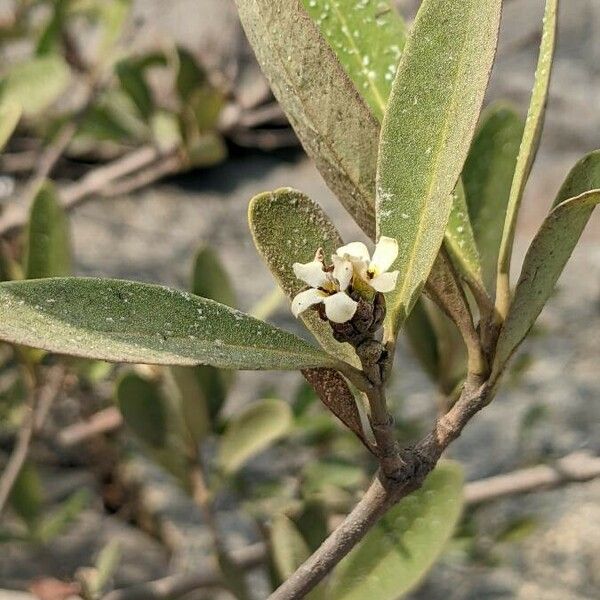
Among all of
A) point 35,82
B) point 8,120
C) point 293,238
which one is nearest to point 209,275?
point 8,120

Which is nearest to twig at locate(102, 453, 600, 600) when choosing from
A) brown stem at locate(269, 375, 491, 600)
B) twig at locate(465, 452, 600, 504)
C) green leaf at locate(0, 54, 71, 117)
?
twig at locate(465, 452, 600, 504)

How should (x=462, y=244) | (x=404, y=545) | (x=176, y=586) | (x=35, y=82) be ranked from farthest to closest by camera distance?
(x=35, y=82), (x=176, y=586), (x=404, y=545), (x=462, y=244)

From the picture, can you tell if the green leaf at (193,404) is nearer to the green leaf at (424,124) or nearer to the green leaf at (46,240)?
the green leaf at (46,240)

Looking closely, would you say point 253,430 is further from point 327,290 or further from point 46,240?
point 327,290

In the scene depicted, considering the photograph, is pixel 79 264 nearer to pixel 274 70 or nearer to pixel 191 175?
pixel 191 175

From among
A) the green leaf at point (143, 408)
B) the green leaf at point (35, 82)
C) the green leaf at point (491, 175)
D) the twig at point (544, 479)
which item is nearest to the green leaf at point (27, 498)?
the green leaf at point (143, 408)

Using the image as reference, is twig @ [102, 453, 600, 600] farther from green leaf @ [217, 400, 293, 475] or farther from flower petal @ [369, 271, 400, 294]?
flower petal @ [369, 271, 400, 294]
